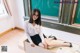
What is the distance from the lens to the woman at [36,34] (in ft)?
4.23

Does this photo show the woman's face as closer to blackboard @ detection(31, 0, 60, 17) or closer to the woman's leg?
the woman's leg

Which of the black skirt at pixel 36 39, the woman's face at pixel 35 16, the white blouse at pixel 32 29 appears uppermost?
the woman's face at pixel 35 16

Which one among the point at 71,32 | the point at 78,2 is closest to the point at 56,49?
the point at 71,32

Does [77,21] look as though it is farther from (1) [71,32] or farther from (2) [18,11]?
(2) [18,11]

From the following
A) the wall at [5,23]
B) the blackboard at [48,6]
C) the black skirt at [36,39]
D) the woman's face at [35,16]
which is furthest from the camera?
the wall at [5,23]

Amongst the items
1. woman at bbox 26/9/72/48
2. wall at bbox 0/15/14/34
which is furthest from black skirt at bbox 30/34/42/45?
wall at bbox 0/15/14/34

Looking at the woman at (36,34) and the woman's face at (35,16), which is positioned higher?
the woman's face at (35,16)

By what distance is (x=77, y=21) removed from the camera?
77.9 inches

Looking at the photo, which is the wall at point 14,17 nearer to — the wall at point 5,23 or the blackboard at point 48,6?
the wall at point 5,23

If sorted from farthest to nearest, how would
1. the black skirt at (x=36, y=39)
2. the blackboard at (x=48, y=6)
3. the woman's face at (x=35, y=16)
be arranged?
the blackboard at (x=48, y=6), the black skirt at (x=36, y=39), the woman's face at (x=35, y=16)

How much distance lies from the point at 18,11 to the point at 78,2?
62.8 inches

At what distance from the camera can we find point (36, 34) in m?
1.36

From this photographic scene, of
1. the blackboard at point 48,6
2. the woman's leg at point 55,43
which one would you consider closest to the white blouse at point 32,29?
the woman's leg at point 55,43

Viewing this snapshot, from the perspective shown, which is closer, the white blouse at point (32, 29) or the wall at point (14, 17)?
the white blouse at point (32, 29)
